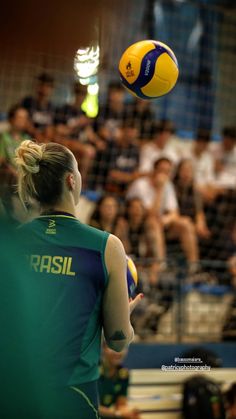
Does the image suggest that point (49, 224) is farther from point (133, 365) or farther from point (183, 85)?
point (183, 85)

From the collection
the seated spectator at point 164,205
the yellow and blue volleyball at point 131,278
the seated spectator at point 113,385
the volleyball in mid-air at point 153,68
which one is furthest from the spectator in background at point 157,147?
the yellow and blue volleyball at point 131,278

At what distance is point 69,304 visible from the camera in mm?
1917

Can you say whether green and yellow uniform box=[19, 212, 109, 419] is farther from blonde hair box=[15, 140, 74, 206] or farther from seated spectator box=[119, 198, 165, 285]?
seated spectator box=[119, 198, 165, 285]

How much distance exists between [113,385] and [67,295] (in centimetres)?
294

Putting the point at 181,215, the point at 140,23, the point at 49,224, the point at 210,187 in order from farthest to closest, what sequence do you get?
the point at 140,23 < the point at 210,187 < the point at 181,215 < the point at 49,224

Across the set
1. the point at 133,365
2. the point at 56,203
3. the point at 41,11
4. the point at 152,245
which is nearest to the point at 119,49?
the point at 152,245

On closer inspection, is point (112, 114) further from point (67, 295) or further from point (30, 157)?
point (67, 295)

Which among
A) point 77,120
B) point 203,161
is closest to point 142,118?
point 203,161

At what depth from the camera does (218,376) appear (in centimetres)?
518

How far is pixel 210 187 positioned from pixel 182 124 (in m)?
1.41

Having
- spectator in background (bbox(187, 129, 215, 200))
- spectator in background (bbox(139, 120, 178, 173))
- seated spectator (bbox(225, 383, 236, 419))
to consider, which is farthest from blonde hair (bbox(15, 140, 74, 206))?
spectator in background (bbox(187, 129, 215, 200))

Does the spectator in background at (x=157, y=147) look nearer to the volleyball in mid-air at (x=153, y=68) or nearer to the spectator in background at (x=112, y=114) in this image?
the spectator in background at (x=112, y=114)

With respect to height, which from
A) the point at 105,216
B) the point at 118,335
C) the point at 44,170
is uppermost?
the point at 44,170

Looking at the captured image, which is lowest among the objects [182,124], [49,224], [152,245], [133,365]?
[133,365]
